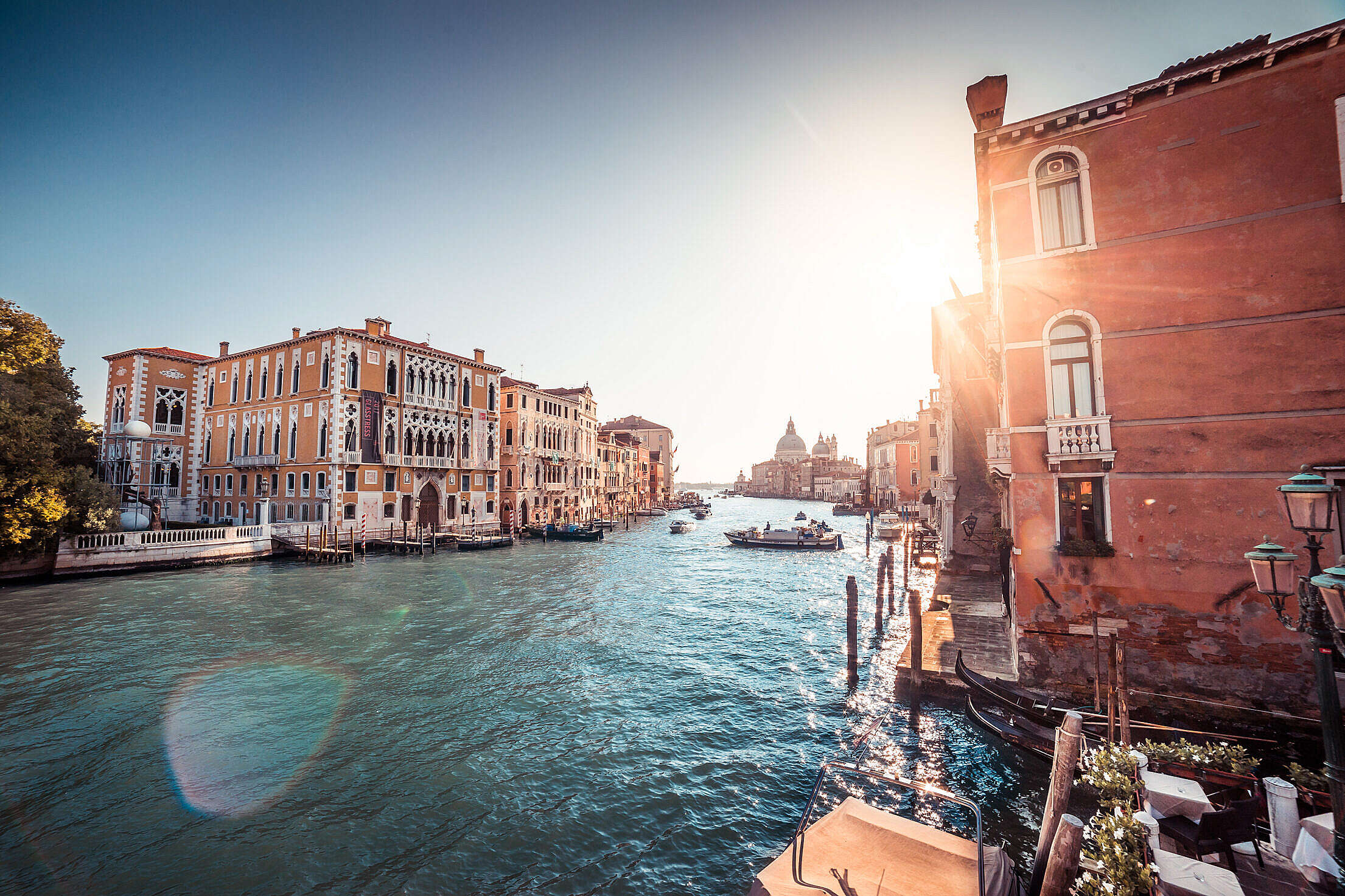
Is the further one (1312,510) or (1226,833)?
(1226,833)

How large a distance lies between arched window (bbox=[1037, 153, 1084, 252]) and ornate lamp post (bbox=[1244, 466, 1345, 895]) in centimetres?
643

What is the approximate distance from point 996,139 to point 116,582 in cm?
3066

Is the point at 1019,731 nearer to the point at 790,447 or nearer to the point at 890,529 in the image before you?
the point at 890,529

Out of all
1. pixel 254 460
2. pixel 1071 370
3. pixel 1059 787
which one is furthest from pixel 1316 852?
pixel 254 460

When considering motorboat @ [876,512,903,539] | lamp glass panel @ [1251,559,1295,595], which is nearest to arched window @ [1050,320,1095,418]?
lamp glass panel @ [1251,559,1295,595]

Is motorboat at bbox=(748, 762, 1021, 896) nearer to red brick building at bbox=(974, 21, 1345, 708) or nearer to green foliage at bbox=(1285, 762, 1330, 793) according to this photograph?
green foliage at bbox=(1285, 762, 1330, 793)

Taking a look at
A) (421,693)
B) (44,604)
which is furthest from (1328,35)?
(44,604)

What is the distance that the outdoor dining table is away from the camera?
4.79 meters

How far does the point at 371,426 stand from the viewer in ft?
102

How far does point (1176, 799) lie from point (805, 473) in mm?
118925

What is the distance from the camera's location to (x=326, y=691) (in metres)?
10.4

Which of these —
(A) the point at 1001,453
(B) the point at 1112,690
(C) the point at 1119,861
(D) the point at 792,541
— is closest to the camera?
(C) the point at 1119,861

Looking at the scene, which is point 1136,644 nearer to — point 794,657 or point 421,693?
point 794,657

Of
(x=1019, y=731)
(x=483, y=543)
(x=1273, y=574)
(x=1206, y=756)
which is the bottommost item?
(x=1019, y=731)
